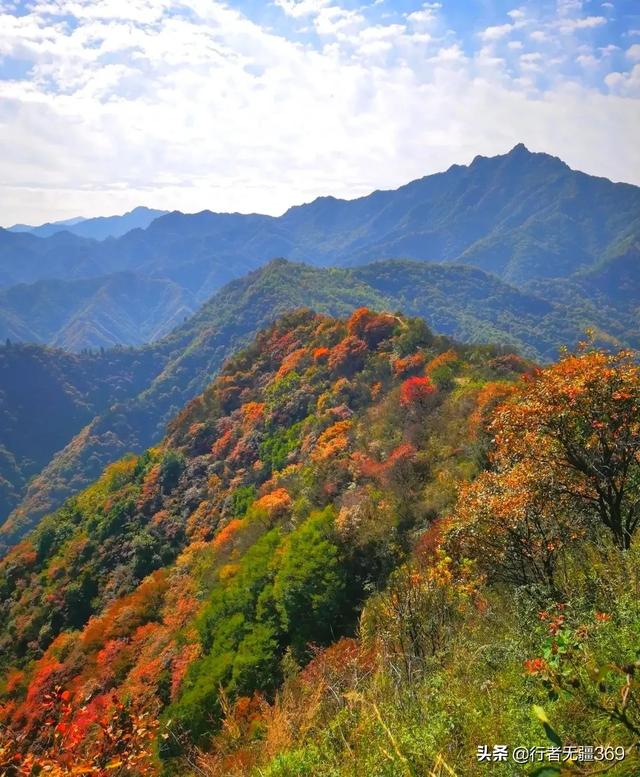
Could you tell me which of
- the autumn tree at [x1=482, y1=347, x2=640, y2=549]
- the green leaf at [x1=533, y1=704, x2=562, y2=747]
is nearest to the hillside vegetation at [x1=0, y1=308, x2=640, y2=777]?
the autumn tree at [x1=482, y1=347, x2=640, y2=549]

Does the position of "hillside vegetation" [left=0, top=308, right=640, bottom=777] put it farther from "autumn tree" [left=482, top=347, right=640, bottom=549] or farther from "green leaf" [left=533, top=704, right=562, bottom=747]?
"green leaf" [left=533, top=704, right=562, bottom=747]

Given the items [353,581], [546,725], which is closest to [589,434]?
[546,725]

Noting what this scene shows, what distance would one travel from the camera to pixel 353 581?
23.6m

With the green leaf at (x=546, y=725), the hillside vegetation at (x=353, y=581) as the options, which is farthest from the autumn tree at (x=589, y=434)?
the green leaf at (x=546, y=725)

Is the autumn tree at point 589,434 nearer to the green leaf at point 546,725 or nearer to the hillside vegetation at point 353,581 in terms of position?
the hillside vegetation at point 353,581

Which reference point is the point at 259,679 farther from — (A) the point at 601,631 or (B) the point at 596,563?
(A) the point at 601,631

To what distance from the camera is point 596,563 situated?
10.1 m

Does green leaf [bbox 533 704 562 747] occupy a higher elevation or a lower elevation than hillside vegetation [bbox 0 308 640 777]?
higher

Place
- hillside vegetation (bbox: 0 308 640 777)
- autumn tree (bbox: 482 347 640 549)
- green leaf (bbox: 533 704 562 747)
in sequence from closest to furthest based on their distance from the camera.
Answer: green leaf (bbox: 533 704 562 747), hillside vegetation (bbox: 0 308 640 777), autumn tree (bbox: 482 347 640 549)

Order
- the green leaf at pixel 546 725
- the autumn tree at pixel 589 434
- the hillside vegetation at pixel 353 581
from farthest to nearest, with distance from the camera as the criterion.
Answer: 1. the autumn tree at pixel 589 434
2. the hillside vegetation at pixel 353 581
3. the green leaf at pixel 546 725

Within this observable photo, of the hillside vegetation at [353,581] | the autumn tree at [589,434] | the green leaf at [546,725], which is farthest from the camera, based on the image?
the autumn tree at [589,434]

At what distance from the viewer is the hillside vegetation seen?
20.2 ft

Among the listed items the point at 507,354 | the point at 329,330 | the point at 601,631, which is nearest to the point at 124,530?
the point at 329,330

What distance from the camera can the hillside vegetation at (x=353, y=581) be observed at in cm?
617
